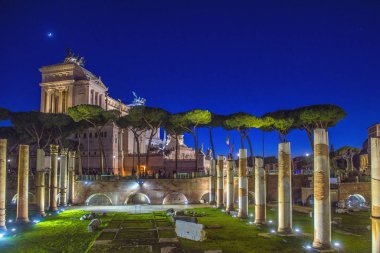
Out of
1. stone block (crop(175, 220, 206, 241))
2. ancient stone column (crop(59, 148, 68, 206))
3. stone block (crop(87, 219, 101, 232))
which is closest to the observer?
stone block (crop(175, 220, 206, 241))

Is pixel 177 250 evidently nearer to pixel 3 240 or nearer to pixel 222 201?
pixel 3 240

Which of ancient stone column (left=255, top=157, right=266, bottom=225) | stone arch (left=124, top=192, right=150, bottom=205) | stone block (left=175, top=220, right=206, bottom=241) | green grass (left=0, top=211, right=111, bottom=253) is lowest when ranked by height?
stone arch (left=124, top=192, right=150, bottom=205)

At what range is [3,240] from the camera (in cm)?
2006

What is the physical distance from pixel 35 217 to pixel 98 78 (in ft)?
169

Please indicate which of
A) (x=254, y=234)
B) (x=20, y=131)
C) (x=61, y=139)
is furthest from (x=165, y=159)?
(x=254, y=234)

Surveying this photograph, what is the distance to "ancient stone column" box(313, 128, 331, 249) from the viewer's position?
15891 millimetres

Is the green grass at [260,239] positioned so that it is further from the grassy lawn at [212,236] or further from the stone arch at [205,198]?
the stone arch at [205,198]

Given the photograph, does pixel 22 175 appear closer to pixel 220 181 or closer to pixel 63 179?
pixel 63 179

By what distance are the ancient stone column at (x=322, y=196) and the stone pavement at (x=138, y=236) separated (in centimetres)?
576

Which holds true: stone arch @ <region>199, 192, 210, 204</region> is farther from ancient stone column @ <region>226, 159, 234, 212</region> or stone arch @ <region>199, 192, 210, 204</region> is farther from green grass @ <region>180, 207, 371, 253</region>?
green grass @ <region>180, 207, 371, 253</region>

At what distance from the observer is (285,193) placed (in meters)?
20.3

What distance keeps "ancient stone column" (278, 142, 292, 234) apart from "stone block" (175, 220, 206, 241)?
158 inches

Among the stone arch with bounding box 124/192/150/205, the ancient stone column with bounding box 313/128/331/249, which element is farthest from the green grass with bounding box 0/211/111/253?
the stone arch with bounding box 124/192/150/205

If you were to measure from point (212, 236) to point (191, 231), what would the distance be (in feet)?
4.58
